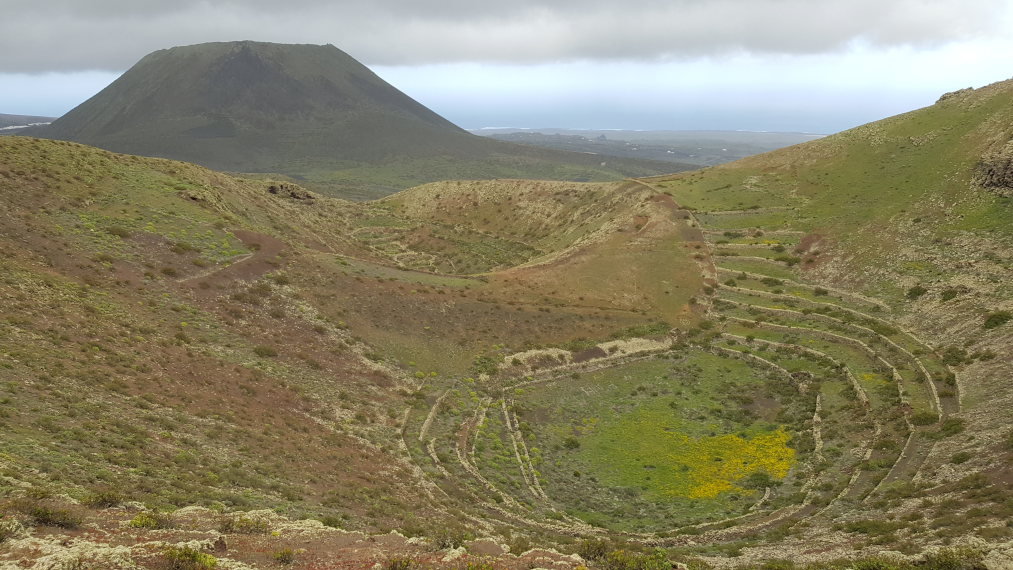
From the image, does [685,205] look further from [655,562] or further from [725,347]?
[655,562]

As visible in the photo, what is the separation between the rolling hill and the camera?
22.4 meters

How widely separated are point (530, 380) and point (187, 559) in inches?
1541

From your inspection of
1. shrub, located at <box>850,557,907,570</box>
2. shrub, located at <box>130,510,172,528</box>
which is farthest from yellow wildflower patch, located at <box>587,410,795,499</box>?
shrub, located at <box>130,510,172,528</box>

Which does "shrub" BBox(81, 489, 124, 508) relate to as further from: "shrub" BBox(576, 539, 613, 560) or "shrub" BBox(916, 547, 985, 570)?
"shrub" BBox(916, 547, 985, 570)

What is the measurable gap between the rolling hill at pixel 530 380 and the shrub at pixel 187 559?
10cm

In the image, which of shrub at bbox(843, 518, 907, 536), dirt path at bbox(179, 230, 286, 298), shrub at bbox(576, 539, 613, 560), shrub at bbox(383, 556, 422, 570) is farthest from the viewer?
dirt path at bbox(179, 230, 286, 298)

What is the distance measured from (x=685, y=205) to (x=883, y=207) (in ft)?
94.2

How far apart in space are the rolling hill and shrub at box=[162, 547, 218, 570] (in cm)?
10

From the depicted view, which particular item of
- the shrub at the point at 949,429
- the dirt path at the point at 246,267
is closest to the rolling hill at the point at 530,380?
the shrub at the point at 949,429

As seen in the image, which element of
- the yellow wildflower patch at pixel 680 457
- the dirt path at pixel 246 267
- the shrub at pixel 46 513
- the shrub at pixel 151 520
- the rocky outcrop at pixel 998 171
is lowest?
the yellow wildflower patch at pixel 680 457

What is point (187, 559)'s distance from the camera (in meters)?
16.3

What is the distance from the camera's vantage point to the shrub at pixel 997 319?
44.7 meters

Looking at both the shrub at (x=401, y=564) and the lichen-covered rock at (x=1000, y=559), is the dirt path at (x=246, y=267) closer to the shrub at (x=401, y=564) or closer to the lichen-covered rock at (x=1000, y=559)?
the shrub at (x=401, y=564)

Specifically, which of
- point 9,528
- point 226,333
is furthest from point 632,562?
point 226,333
